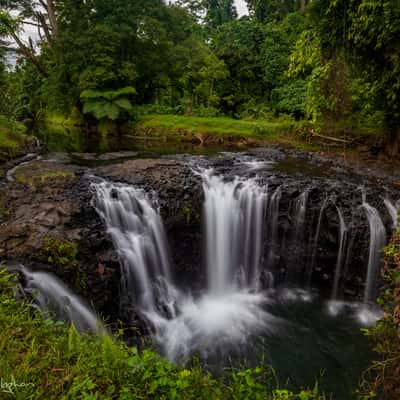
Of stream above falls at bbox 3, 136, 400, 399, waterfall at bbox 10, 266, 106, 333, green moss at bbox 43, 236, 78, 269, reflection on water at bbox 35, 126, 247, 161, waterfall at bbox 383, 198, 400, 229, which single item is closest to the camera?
waterfall at bbox 10, 266, 106, 333

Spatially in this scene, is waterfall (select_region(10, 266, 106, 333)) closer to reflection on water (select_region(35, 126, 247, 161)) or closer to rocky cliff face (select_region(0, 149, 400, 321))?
rocky cliff face (select_region(0, 149, 400, 321))

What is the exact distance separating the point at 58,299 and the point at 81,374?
2148mm

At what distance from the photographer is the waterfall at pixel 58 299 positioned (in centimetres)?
359

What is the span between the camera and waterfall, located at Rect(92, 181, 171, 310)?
5184mm

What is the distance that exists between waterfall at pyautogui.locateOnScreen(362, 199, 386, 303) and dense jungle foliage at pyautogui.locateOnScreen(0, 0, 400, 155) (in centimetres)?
343

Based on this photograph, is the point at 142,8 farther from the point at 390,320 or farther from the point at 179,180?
the point at 390,320

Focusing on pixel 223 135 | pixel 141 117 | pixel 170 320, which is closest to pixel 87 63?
pixel 141 117

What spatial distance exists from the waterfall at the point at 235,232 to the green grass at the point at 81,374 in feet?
14.1

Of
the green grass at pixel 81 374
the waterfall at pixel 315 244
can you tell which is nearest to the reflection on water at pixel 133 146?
the waterfall at pixel 315 244

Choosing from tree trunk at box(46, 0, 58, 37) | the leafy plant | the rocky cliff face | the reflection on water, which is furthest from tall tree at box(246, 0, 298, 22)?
the rocky cliff face

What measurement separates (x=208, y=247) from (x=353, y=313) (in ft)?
10.4

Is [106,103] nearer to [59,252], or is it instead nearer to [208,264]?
[208,264]

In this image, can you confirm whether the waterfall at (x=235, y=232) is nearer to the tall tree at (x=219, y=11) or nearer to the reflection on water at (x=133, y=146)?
the reflection on water at (x=133, y=146)

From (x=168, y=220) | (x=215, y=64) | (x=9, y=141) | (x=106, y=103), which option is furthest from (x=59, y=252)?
(x=215, y=64)
